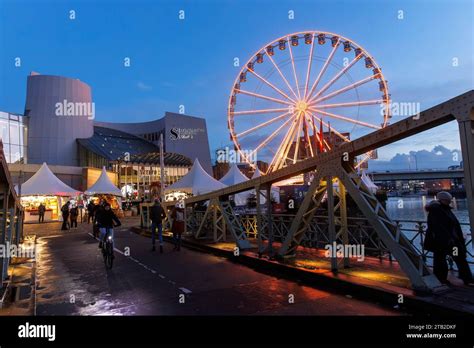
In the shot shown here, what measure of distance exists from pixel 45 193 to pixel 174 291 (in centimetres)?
2701

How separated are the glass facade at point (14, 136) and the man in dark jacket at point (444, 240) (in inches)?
2166

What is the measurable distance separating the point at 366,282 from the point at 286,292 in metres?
1.48

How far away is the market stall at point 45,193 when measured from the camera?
29.7 metres

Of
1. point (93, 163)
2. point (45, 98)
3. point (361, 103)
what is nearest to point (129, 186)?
point (93, 163)

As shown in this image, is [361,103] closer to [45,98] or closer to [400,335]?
[400,335]

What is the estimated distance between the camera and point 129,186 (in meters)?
57.7

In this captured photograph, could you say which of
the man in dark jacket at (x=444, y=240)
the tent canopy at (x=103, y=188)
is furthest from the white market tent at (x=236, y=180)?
the man in dark jacket at (x=444, y=240)

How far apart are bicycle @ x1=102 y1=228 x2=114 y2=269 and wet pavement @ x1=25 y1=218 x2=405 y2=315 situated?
0.65 ft

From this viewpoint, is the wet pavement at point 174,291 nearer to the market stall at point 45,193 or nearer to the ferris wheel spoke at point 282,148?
the ferris wheel spoke at point 282,148

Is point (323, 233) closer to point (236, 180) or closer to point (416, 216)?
point (236, 180)

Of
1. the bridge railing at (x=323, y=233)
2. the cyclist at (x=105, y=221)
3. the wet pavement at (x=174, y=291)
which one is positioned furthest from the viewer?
the cyclist at (x=105, y=221)

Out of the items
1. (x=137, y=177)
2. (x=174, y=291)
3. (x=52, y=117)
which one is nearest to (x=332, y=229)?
(x=174, y=291)

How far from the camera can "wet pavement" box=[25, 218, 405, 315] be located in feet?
18.8

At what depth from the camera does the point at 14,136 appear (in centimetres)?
5381
